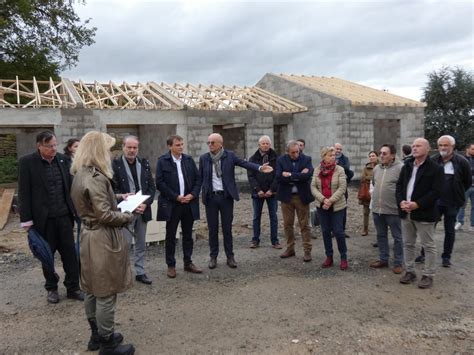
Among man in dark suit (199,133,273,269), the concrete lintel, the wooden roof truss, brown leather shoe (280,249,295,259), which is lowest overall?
brown leather shoe (280,249,295,259)

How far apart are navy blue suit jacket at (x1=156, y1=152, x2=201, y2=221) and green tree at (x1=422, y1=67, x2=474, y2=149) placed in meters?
22.9

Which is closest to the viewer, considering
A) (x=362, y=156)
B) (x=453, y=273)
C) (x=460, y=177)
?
(x=453, y=273)

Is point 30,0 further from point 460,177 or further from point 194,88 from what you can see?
point 460,177

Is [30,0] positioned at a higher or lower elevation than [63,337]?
higher

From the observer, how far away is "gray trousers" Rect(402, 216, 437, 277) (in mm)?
4766

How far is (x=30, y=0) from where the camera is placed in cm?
1903

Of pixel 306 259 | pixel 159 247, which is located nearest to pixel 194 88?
pixel 159 247

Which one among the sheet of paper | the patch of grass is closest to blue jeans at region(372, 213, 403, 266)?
the sheet of paper

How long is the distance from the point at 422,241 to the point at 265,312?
2109 millimetres

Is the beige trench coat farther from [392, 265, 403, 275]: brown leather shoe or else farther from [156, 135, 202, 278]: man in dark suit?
[392, 265, 403, 275]: brown leather shoe

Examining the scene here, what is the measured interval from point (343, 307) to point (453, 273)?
2.02 m

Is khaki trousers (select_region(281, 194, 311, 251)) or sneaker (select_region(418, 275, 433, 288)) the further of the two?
khaki trousers (select_region(281, 194, 311, 251))

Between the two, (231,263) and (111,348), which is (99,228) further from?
(231,263)

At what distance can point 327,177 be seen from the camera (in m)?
5.61
